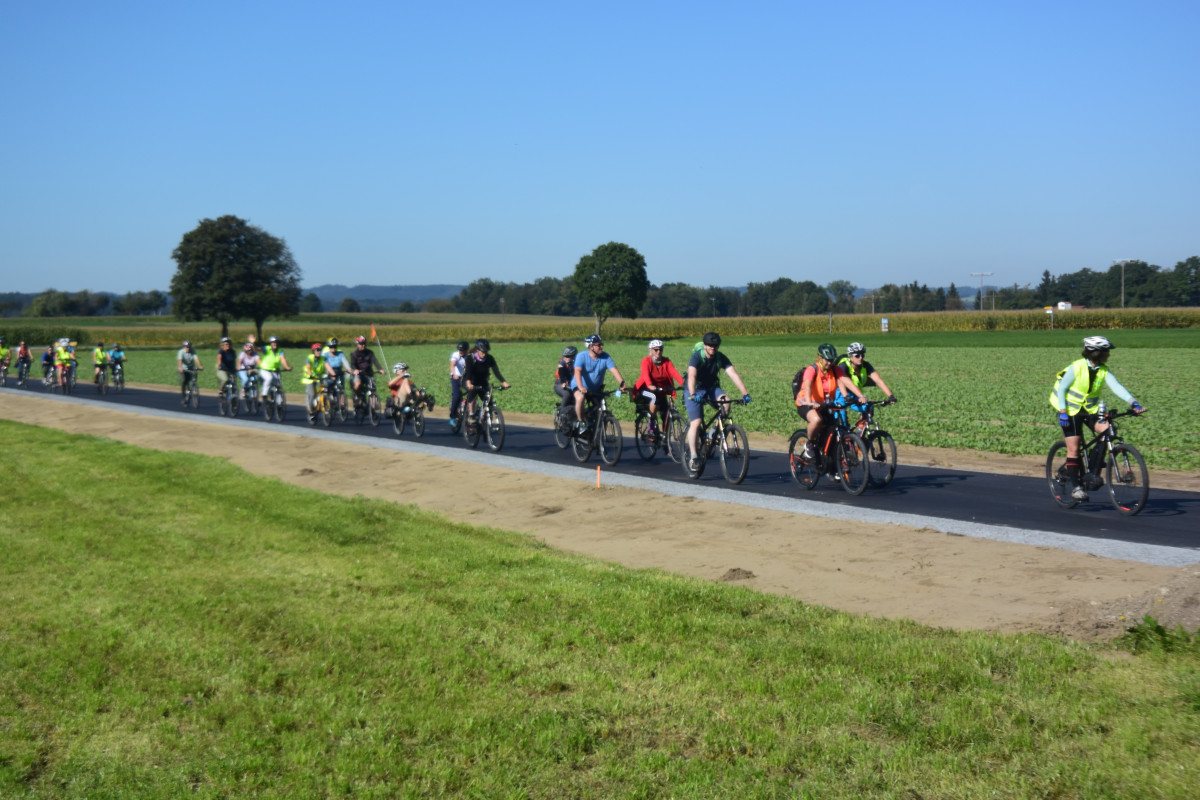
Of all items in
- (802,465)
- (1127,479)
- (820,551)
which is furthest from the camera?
(802,465)

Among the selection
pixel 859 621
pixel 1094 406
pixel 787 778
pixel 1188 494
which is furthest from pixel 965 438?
pixel 787 778

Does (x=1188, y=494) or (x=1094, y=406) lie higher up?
(x=1094, y=406)

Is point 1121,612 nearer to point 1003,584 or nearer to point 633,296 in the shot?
point 1003,584

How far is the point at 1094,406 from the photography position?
35.2 feet

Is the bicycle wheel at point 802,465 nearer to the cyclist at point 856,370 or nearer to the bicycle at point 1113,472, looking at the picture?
the cyclist at point 856,370

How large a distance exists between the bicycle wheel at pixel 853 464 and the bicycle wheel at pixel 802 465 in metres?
0.36

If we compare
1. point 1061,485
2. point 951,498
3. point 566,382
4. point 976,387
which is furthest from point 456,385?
point 976,387

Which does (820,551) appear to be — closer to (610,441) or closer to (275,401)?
(610,441)

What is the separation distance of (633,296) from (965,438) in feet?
339

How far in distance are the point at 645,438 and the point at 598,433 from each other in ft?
2.52

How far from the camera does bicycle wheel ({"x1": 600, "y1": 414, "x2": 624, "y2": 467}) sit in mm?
15695

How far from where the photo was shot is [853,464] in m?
12.5

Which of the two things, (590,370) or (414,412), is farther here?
(414,412)

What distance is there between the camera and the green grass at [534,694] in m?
4.69
